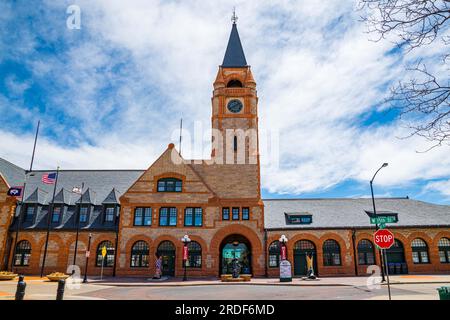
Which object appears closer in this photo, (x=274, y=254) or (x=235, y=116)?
(x=274, y=254)

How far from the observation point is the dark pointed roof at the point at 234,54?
40.3 meters

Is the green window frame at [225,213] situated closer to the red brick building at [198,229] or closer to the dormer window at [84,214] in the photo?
the red brick building at [198,229]

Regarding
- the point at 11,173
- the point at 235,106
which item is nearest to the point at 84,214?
the point at 11,173

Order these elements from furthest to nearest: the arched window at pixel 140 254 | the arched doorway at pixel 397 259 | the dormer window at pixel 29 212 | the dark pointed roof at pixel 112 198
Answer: the dark pointed roof at pixel 112 198
the dormer window at pixel 29 212
the arched doorway at pixel 397 259
the arched window at pixel 140 254

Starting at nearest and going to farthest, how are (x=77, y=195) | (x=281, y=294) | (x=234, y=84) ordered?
(x=281, y=294) < (x=77, y=195) < (x=234, y=84)

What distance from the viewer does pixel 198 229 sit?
102ft

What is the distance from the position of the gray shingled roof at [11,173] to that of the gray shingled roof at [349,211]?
29.4 meters

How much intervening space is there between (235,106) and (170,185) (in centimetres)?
1294

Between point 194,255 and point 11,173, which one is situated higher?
point 11,173

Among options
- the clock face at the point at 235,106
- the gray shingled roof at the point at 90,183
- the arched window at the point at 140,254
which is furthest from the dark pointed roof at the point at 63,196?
the clock face at the point at 235,106

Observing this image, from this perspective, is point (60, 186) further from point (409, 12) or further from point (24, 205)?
point (409, 12)

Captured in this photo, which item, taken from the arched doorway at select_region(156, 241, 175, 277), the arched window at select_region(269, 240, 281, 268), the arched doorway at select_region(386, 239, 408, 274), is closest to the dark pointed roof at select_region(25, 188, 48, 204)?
the arched doorway at select_region(156, 241, 175, 277)

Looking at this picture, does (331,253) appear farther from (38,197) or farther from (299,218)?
(38,197)

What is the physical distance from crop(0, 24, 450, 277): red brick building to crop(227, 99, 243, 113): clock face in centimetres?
554
